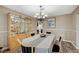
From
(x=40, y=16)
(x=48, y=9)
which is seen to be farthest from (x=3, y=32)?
(x=48, y=9)

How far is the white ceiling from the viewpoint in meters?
1.45

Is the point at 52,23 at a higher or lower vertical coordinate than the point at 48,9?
lower

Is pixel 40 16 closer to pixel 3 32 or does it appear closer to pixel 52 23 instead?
pixel 52 23

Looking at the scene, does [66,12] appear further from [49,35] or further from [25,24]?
[25,24]

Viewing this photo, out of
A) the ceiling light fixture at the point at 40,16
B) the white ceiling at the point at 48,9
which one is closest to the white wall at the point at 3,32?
the white ceiling at the point at 48,9

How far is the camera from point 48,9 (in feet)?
4.85

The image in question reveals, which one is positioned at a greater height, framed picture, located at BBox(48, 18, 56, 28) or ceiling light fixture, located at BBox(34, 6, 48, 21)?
ceiling light fixture, located at BBox(34, 6, 48, 21)

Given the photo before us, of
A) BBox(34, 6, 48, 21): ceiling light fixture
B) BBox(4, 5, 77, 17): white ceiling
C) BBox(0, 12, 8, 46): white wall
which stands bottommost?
BBox(0, 12, 8, 46): white wall

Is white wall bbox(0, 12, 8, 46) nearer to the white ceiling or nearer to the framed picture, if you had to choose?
the white ceiling

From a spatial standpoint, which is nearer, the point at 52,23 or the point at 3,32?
the point at 3,32

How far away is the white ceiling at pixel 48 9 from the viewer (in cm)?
145

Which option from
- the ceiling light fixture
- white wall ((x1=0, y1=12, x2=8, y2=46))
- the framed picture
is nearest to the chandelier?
the ceiling light fixture

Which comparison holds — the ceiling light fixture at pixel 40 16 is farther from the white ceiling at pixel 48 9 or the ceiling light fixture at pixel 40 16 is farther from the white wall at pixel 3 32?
the white wall at pixel 3 32
